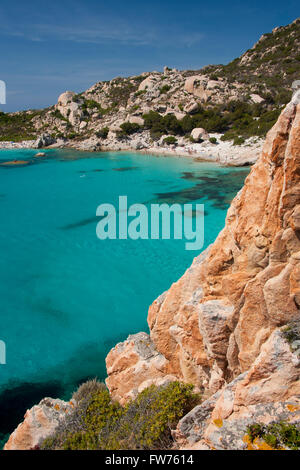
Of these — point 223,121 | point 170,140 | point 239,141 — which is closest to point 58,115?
point 170,140

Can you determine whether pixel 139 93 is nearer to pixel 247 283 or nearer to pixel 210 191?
pixel 210 191

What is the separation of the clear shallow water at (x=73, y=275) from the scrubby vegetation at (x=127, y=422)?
10.6ft

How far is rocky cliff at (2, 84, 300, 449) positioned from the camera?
11.1ft

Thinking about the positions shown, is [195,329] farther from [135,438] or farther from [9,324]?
[9,324]

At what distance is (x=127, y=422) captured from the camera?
486 cm

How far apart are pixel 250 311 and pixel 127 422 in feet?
9.31

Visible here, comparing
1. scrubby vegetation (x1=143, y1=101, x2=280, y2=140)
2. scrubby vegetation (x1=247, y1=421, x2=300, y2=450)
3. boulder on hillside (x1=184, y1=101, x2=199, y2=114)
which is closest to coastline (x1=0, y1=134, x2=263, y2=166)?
scrubby vegetation (x1=143, y1=101, x2=280, y2=140)

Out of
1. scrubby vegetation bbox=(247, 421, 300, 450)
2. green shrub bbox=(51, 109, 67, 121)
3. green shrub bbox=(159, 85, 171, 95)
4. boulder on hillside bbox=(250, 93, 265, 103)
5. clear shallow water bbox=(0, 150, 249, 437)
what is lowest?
clear shallow water bbox=(0, 150, 249, 437)

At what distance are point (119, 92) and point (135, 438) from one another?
83.4 metres

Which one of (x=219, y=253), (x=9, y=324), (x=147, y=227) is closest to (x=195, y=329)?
(x=219, y=253)

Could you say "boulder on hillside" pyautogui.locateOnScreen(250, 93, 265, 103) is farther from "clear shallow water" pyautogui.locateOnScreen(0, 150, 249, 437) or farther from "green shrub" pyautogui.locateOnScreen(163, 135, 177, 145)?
"clear shallow water" pyautogui.locateOnScreen(0, 150, 249, 437)

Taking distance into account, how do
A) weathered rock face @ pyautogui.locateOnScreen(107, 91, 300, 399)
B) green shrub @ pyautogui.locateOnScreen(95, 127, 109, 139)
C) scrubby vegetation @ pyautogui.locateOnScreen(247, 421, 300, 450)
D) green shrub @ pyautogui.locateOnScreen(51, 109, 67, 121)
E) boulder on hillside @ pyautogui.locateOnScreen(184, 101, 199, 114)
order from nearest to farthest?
scrubby vegetation @ pyautogui.locateOnScreen(247, 421, 300, 450)
weathered rock face @ pyautogui.locateOnScreen(107, 91, 300, 399)
boulder on hillside @ pyautogui.locateOnScreen(184, 101, 199, 114)
green shrub @ pyautogui.locateOnScreen(95, 127, 109, 139)
green shrub @ pyautogui.locateOnScreen(51, 109, 67, 121)

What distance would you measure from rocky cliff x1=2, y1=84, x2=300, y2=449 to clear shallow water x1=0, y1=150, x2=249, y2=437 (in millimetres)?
3436

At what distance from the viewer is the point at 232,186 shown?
27.6 m
